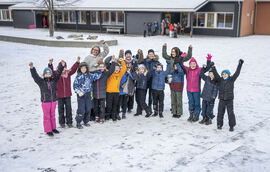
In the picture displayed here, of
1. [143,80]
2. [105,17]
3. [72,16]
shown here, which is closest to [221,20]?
[105,17]

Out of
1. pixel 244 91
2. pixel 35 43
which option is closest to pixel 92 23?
pixel 35 43

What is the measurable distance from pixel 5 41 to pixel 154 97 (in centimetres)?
2331

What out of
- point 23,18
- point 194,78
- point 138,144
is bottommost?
point 138,144

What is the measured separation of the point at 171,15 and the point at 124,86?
2569 cm

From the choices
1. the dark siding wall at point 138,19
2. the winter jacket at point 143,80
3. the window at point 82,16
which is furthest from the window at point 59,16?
the winter jacket at point 143,80

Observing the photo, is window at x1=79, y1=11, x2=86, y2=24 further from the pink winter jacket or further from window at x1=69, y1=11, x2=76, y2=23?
the pink winter jacket

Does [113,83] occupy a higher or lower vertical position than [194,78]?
lower

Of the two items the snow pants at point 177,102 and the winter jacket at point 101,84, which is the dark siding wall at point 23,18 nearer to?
the winter jacket at point 101,84

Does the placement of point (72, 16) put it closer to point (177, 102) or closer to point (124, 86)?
point (124, 86)

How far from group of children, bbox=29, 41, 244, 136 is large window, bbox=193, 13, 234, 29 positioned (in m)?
23.6

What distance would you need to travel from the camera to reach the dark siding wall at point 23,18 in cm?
3997

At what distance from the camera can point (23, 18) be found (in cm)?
4050

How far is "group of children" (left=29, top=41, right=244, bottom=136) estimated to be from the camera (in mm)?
6465

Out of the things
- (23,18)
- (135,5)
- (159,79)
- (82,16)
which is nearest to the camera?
(159,79)
